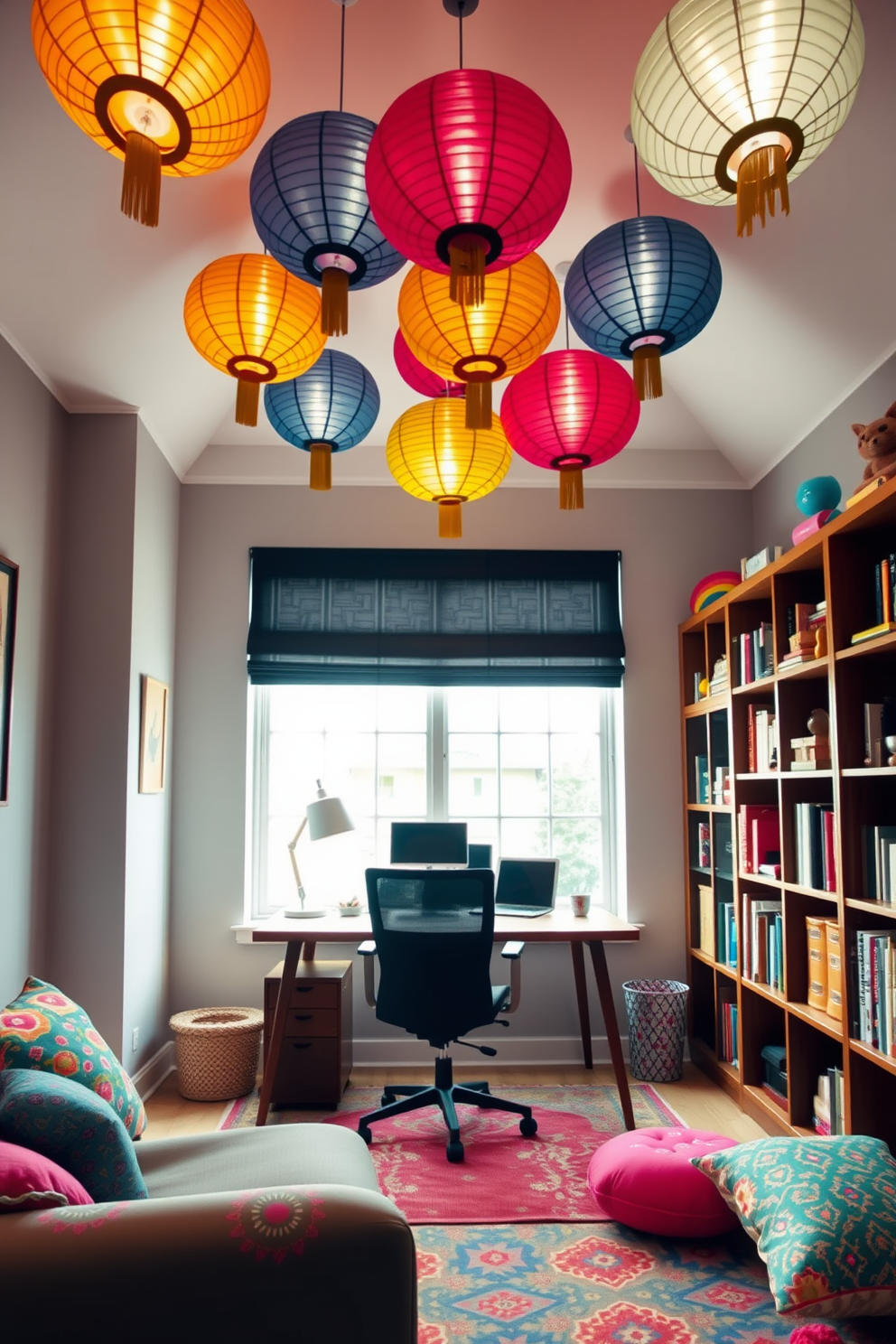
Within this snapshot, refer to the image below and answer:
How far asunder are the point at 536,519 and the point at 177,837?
91.1 inches

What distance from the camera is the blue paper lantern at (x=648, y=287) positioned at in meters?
1.90

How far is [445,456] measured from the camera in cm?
247

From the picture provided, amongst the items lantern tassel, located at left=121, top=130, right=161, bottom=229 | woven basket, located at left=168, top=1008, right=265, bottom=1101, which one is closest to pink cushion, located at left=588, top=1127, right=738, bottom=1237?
woven basket, located at left=168, top=1008, right=265, bottom=1101

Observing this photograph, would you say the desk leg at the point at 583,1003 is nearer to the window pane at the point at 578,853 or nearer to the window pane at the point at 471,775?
the window pane at the point at 578,853

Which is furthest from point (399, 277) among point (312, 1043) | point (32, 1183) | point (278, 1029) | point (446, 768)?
point (32, 1183)

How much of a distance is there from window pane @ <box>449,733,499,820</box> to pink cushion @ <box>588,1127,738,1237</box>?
6.65 feet

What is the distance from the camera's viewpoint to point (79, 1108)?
5.74 ft

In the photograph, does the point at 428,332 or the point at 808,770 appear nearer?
the point at 428,332

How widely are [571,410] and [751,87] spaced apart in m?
0.90

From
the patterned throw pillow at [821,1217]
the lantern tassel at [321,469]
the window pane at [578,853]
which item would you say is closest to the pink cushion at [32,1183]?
the lantern tassel at [321,469]

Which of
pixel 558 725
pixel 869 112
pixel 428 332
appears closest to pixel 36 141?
pixel 428 332

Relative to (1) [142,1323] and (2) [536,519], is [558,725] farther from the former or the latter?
(1) [142,1323]

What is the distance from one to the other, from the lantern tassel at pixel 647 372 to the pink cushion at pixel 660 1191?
7.15 feet

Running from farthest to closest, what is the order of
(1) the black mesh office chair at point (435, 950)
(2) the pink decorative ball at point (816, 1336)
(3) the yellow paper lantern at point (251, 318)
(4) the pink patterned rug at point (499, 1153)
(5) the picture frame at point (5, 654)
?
(1) the black mesh office chair at point (435, 950), (5) the picture frame at point (5, 654), (4) the pink patterned rug at point (499, 1153), (2) the pink decorative ball at point (816, 1336), (3) the yellow paper lantern at point (251, 318)
